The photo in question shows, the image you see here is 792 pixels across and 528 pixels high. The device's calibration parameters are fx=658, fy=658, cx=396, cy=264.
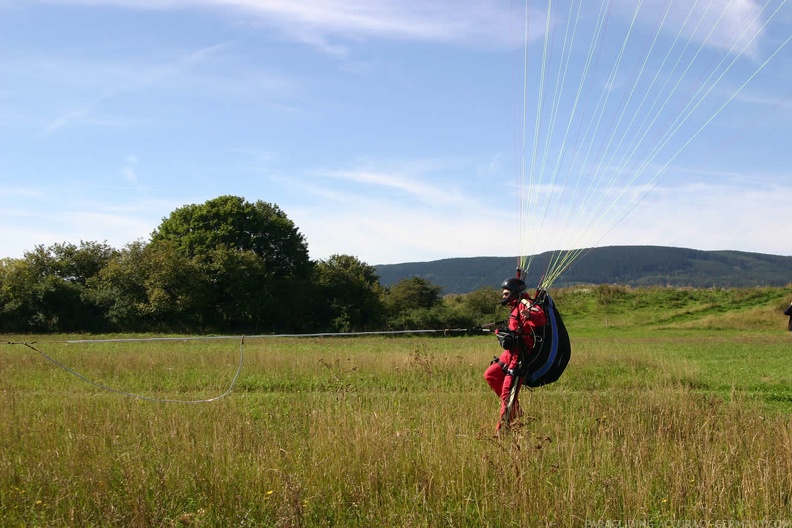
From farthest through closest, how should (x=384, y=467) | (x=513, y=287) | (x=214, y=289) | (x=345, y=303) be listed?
(x=345, y=303) < (x=214, y=289) < (x=513, y=287) < (x=384, y=467)

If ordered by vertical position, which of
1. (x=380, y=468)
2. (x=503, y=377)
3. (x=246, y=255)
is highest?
(x=246, y=255)

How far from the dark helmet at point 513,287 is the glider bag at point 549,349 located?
326 millimetres

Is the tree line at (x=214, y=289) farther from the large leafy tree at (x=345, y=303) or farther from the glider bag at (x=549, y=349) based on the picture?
the glider bag at (x=549, y=349)

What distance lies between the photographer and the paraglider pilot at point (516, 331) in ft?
26.4

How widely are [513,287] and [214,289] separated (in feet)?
145

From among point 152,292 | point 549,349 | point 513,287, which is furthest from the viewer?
point 152,292

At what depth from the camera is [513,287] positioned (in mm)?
8258

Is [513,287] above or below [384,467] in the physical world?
above

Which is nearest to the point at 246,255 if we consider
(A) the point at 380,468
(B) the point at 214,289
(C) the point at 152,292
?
(B) the point at 214,289

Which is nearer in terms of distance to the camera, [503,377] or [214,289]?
[503,377]

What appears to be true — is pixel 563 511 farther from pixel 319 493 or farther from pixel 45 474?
pixel 45 474

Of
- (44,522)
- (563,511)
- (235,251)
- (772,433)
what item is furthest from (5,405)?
(235,251)

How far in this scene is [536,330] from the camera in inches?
322

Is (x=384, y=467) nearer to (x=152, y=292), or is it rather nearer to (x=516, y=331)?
(x=516, y=331)
